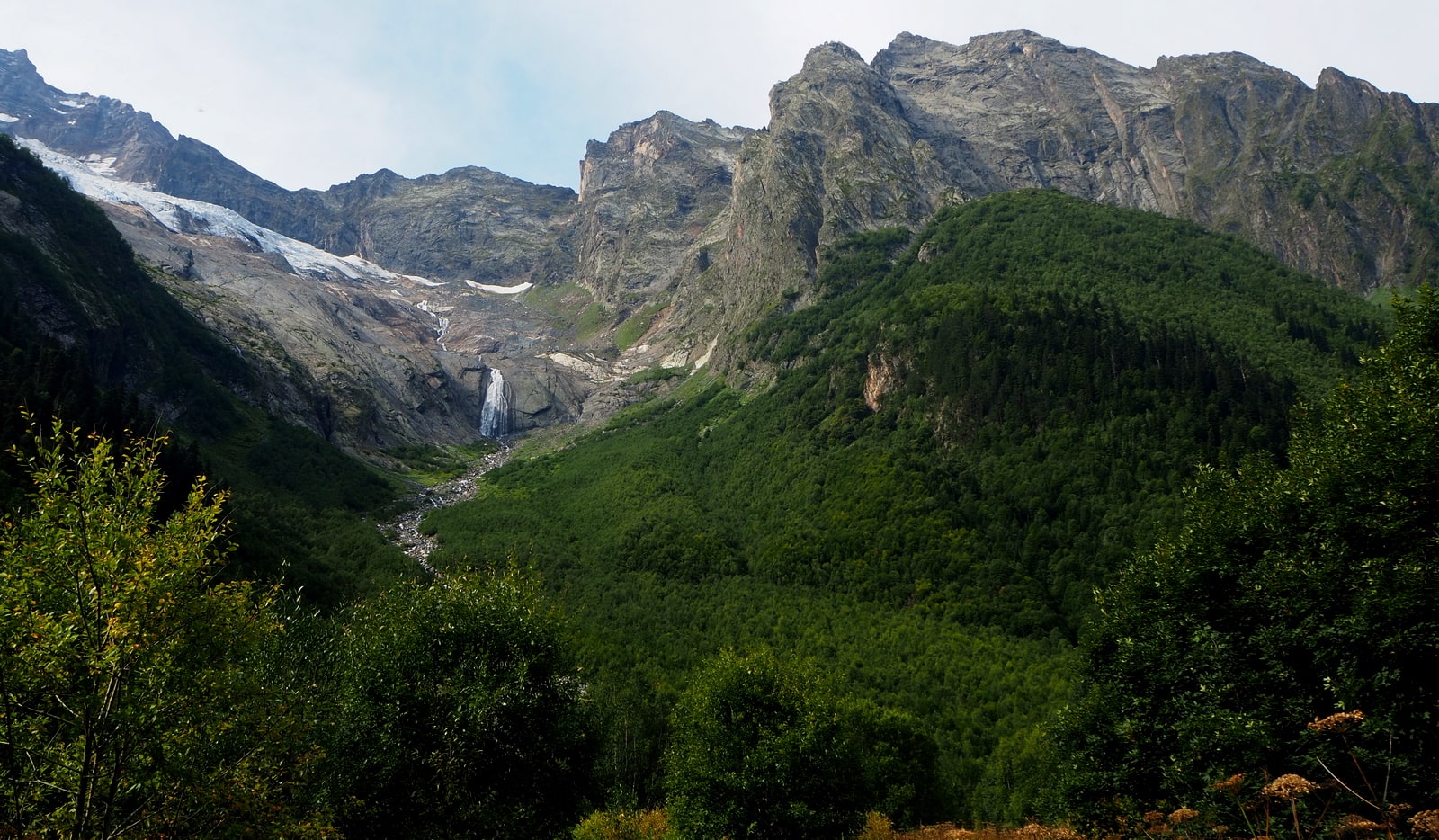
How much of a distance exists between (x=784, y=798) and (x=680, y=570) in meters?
53.4

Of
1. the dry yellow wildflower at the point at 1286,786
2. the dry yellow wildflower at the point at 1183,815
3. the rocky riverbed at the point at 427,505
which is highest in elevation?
the dry yellow wildflower at the point at 1286,786

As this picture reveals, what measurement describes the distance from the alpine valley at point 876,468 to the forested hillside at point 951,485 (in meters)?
0.45

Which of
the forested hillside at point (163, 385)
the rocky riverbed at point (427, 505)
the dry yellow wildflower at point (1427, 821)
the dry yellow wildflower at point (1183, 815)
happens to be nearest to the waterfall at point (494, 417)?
the rocky riverbed at point (427, 505)

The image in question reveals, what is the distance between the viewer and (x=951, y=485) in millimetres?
82625

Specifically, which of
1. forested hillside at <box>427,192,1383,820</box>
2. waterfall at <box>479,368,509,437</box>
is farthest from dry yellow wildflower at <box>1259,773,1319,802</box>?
waterfall at <box>479,368,509,437</box>

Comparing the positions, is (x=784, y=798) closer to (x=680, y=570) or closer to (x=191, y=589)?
Answer: (x=191, y=589)

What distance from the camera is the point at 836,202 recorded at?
177 m

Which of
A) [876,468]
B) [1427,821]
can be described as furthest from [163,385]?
[1427,821]

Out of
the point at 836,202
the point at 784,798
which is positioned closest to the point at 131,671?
the point at 784,798

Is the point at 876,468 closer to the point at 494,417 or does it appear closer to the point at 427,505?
the point at 427,505

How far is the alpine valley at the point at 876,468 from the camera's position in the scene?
80.7 ft

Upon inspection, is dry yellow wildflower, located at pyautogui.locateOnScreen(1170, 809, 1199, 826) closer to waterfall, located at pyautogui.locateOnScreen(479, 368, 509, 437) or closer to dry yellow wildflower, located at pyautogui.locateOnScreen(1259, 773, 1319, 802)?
dry yellow wildflower, located at pyautogui.locateOnScreen(1259, 773, 1319, 802)

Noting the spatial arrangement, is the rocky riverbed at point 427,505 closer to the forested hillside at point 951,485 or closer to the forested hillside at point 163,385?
the forested hillside at point 951,485

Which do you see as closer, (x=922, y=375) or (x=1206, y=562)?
(x=1206, y=562)
